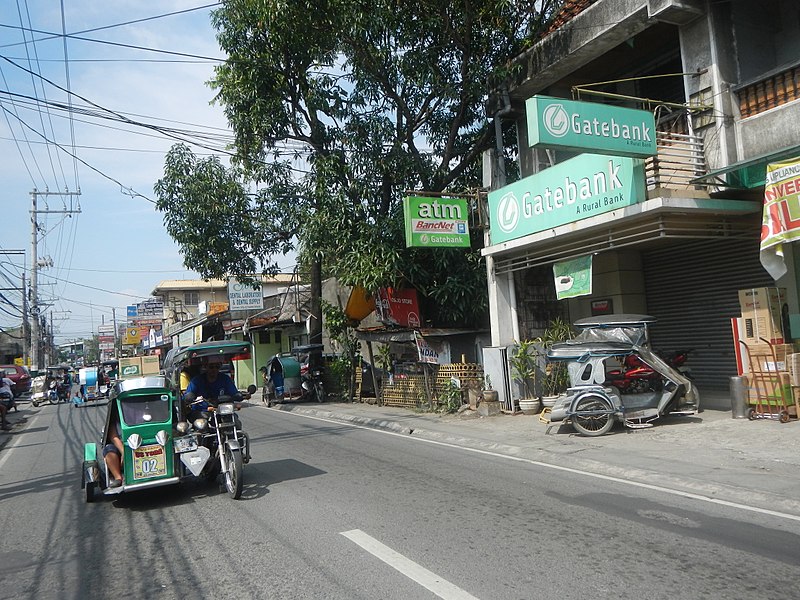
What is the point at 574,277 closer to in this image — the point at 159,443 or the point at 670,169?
the point at 670,169

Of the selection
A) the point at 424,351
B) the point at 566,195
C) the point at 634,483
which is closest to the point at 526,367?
the point at 424,351

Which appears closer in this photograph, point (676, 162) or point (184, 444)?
point (184, 444)

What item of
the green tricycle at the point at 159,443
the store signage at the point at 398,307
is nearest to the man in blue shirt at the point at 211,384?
the green tricycle at the point at 159,443

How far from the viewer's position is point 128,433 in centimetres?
736

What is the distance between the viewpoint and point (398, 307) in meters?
17.6

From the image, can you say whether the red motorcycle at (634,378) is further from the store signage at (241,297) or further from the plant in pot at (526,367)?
the store signage at (241,297)

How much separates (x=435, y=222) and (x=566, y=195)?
3286 mm

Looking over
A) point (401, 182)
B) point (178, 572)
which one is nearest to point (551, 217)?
point (401, 182)

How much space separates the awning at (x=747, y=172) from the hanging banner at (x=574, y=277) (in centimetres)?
278

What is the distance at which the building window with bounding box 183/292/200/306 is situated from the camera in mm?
61000

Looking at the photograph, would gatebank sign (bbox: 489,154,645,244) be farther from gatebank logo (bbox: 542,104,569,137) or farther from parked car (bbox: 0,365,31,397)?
parked car (bbox: 0,365,31,397)

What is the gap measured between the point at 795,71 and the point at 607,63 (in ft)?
16.2

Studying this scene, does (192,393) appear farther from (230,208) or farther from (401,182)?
(230,208)

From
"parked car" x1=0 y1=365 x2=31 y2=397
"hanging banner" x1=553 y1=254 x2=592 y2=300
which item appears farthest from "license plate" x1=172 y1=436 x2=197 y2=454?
"parked car" x1=0 y1=365 x2=31 y2=397
